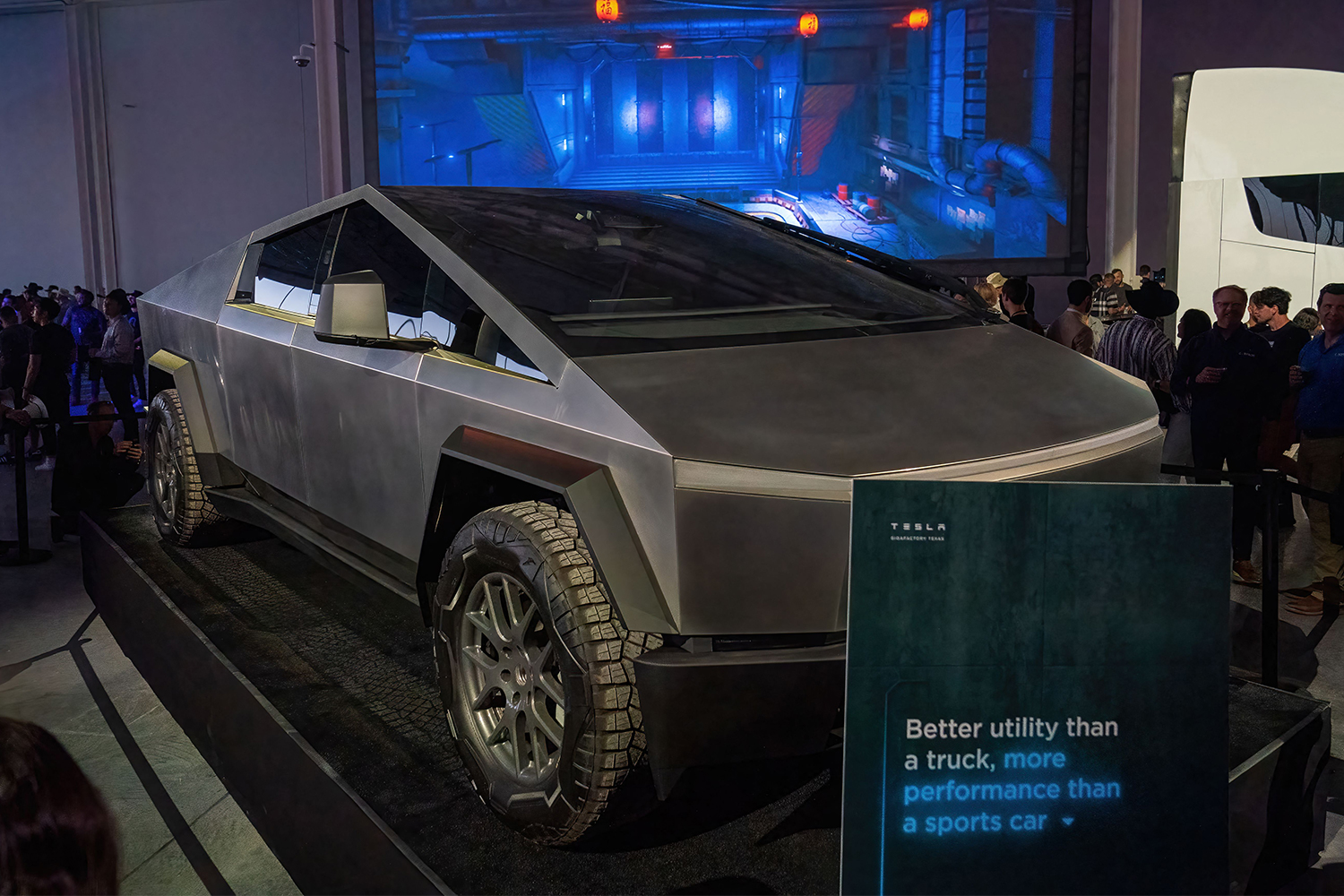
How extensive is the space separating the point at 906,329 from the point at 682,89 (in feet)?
40.5

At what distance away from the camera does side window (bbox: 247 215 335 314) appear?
9.39ft

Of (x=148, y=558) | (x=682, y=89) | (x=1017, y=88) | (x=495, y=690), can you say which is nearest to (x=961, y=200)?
(x=1017, y=88)

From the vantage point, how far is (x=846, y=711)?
1326 millimetres

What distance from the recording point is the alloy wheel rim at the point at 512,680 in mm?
1777

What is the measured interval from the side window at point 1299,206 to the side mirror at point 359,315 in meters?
7.93

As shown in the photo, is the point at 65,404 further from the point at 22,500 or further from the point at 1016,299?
the point at 1016,299

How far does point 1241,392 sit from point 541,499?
13.1ft

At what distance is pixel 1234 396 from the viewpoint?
465cm

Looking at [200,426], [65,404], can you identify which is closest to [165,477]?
[200,426]

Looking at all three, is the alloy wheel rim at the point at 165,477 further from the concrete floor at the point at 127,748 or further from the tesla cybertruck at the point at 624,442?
the tesla cybertruck at the point at 624,442

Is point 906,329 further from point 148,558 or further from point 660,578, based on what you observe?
point 148,558

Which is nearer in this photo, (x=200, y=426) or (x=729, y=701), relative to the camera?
(x=729, y=701)

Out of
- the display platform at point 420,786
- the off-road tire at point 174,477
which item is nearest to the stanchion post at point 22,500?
the off-road tire at point 174,477

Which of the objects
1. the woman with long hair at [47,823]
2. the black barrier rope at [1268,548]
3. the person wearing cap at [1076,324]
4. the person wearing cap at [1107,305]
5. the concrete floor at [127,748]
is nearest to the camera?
the woman with long hair at [47,823]
